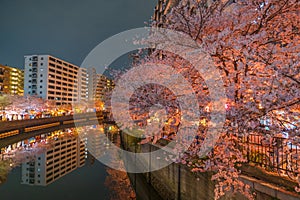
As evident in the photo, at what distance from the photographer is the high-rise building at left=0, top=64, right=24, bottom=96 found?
7625cm

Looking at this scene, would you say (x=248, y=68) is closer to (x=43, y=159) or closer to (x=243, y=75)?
(x=243, y=75)

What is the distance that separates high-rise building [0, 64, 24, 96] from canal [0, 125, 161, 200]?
64552mm

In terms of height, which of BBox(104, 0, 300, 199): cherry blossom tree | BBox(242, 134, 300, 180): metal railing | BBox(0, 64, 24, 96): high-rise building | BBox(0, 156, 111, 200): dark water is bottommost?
BBox(0, 156, 111, 200): dark water

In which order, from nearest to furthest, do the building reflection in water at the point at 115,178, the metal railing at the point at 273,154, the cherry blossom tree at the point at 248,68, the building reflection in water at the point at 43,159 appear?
the cherry blossom tree at the point at 248,68
the metal railing at the point at 273,154
the building reflection in water at the point at 115,178
the building reflection in water at the point at 43,159

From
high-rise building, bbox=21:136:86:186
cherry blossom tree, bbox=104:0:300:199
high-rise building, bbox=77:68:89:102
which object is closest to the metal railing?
cherry blossom tree, bbox=104:0:300:199

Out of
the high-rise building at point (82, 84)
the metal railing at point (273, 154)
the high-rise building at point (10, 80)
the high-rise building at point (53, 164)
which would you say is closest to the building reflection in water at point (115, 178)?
the high-rise building at point (53, 164)

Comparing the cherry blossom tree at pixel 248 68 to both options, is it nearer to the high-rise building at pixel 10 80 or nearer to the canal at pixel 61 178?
the canal at pixel 61 178

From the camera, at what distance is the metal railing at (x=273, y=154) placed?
491 cm

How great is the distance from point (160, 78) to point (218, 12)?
11.0ft

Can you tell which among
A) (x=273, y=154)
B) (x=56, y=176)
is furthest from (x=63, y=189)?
(x=273, y=154)

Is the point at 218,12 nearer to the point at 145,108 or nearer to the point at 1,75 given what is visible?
the point at 145,108

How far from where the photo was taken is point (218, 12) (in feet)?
23.4

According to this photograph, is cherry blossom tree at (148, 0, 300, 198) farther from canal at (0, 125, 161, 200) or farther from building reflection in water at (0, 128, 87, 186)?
building reflection in water at (0, 128, 87, 186)

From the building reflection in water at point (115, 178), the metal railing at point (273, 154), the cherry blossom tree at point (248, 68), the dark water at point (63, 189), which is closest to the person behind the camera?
the cherry blossom tree at point (248, 68)
